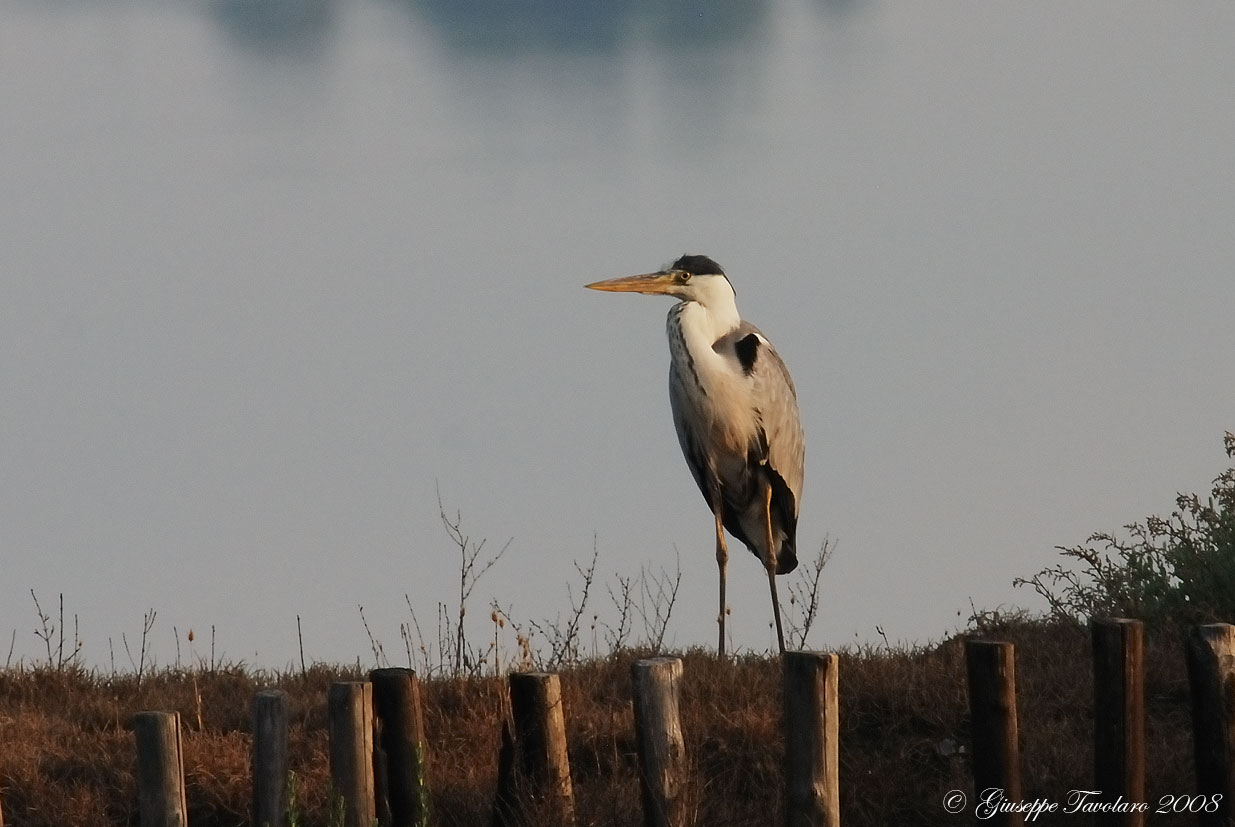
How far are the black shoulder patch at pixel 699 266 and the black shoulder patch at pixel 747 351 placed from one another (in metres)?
0.47

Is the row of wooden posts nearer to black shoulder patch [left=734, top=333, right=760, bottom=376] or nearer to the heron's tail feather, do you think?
black shoulder patch [left=734, top=333, right=760, bottom=376]

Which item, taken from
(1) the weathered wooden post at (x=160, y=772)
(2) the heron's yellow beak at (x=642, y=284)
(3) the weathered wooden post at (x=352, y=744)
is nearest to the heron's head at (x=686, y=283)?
(2) the heron's yellow beak at (x=642, y=284)

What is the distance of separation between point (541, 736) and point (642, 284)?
444cm

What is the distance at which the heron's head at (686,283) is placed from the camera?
31.3 feet

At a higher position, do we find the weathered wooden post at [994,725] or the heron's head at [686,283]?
the heron's head at [686,283]

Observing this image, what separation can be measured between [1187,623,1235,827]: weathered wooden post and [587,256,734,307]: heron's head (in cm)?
438

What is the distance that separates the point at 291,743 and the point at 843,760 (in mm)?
2547

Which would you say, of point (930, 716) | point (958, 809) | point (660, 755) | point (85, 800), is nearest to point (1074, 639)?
point (930, 716)

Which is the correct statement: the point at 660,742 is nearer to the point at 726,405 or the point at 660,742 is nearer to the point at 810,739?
the point at 810,739

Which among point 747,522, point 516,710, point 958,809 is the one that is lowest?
point 958,809

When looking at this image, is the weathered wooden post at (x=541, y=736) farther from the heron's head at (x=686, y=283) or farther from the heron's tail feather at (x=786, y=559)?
the heron's tail feather at (x=786, y=559)

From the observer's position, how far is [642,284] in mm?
9617

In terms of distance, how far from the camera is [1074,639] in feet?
27.3

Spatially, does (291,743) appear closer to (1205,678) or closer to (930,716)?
(930,716)
